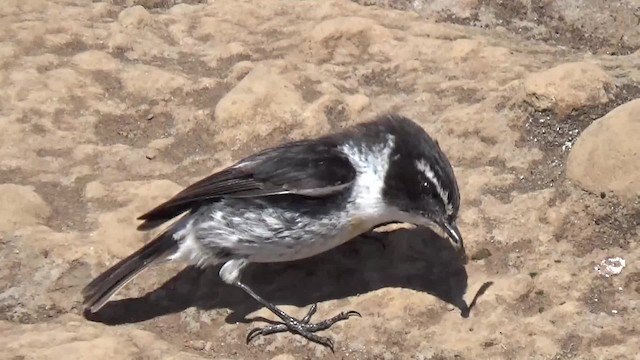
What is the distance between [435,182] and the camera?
5105 millimetres

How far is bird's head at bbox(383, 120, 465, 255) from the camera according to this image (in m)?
5.11

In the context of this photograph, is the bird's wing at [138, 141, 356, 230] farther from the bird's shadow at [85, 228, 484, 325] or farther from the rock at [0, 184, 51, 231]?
the rock at [0, 184, 51, 231]

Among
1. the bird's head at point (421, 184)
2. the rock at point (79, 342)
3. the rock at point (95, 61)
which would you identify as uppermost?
the bird's head at point (421, 184)

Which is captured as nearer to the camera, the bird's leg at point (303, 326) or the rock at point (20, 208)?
the bird's leg at point (303, 326)

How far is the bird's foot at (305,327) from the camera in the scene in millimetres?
5152

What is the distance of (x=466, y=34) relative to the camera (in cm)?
764

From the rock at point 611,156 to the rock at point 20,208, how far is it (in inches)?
131

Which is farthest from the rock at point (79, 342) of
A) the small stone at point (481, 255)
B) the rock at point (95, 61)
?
the rock at point (95, 61)

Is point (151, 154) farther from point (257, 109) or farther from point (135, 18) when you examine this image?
point (135, 18)

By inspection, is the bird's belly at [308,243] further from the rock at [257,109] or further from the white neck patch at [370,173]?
the rock at [257,109]

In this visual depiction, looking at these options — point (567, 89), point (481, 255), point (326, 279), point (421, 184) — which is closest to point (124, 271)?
point (326, 279)

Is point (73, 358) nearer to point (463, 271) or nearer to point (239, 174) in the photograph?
point (239, 174)

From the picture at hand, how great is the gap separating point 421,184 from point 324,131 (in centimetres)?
162

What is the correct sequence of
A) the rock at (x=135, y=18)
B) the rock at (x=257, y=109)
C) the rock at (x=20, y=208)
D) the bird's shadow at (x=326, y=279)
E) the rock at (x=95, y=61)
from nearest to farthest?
the bird's shadow at (x=326, y=279), the rock at (x=20, y=208), the rock at (x=257, y=109), the rock at (x=95, y=61), the rock at (x=135, y=18)
